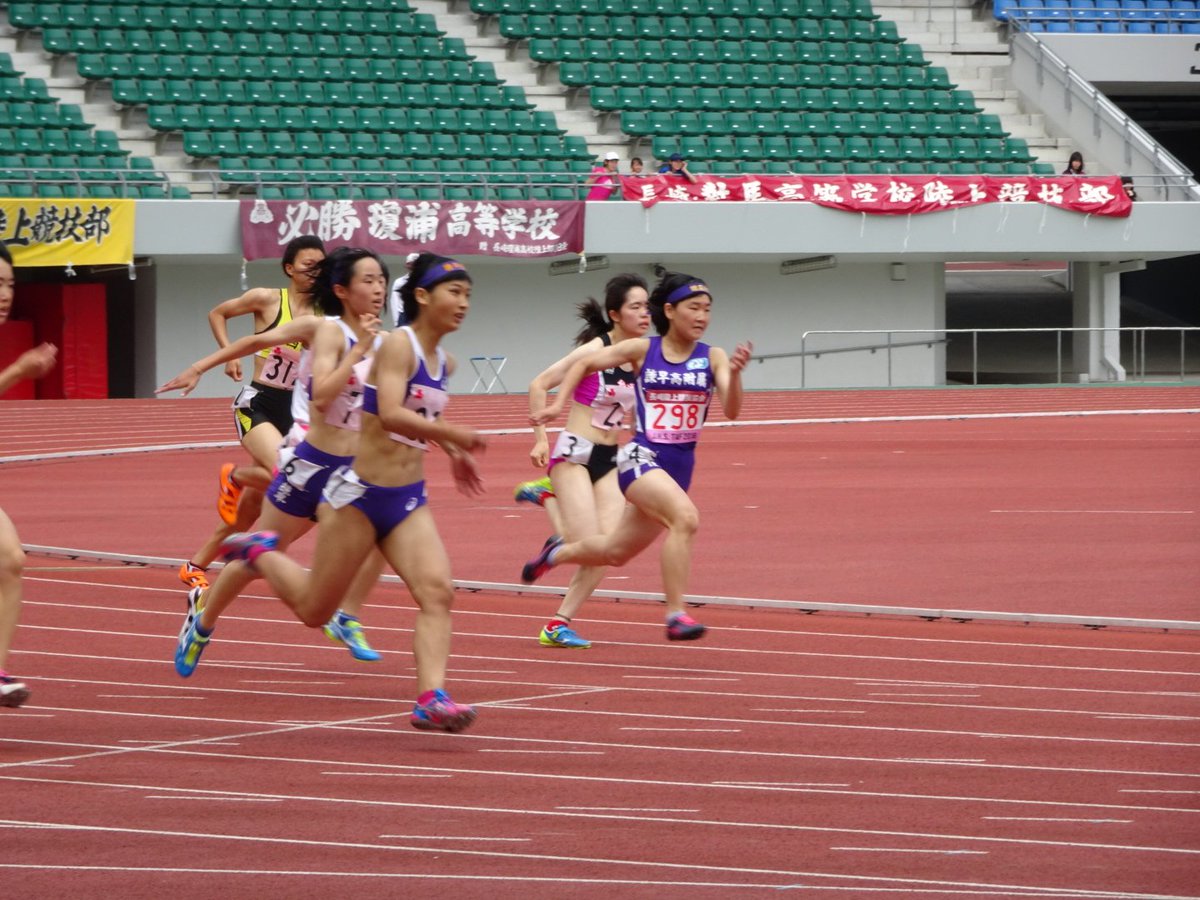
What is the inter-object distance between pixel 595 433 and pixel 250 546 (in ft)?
8.16

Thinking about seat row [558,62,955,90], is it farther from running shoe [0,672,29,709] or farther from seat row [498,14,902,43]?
running shoe [0,672,29,709]

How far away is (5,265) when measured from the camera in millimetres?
6727

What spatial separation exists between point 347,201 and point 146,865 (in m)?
23.3

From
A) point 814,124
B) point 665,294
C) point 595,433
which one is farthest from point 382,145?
point 665,294

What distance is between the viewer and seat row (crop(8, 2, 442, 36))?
30.0 meters

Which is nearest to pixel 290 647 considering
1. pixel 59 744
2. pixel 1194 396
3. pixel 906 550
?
pixel 59 744

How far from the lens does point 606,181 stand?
2898 cm

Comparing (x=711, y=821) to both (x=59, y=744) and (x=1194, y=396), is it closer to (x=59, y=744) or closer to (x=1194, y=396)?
(x=59, y=744)

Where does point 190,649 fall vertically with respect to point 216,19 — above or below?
below

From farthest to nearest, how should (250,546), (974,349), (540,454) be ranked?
(974,349) < (540,454) < (250,546)

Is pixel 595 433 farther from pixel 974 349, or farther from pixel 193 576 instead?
pixel 974 349

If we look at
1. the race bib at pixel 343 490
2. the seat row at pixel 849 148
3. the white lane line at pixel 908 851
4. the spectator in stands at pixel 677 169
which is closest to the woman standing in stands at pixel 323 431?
the race bib at pixel 343 490

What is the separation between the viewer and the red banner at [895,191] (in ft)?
95.7

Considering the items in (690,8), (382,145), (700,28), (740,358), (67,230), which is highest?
(690,8)
